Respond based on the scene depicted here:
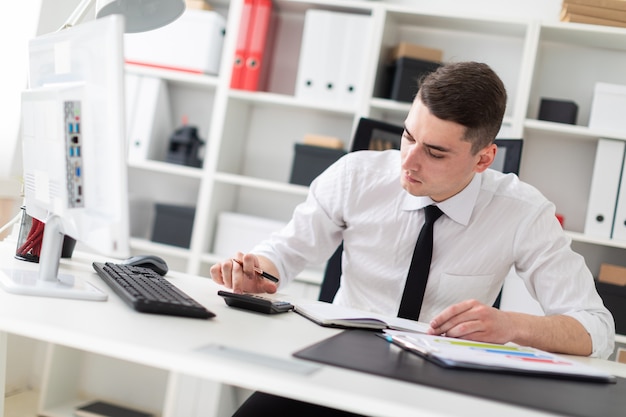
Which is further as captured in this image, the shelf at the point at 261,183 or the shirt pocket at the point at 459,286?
the shelf at the point at 261,183

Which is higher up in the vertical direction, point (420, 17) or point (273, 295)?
point (420, 17)

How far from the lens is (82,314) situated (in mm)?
958

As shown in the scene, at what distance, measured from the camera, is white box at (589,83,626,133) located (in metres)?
2.68

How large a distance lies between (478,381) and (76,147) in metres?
0.67

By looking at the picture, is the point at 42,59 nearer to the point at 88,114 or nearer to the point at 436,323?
the point at 88,114

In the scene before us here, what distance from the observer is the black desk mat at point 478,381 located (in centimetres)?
85

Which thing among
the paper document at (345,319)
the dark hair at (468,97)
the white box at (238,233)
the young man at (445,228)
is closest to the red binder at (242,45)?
the white box at (238,233)

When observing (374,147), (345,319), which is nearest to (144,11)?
(345,319)

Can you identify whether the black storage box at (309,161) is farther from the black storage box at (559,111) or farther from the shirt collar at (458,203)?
the shirt collar at (458,203)

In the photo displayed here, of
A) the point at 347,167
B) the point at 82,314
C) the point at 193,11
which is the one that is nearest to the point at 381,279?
the point at 347,167

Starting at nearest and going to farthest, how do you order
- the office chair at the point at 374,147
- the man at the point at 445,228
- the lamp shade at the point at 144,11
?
the lamp shade at the point at 144,11 → the man at the point at 445,228 → the office chair at the point at 374,147

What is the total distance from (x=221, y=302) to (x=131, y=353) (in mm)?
446

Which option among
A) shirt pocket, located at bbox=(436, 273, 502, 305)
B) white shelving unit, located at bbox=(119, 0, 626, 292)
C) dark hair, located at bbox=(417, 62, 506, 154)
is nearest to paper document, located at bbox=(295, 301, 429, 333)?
shirt pocket, located at bbox=(436, 273, 502, 305)

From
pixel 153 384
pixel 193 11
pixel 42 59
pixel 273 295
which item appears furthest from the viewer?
pixel 193 11
